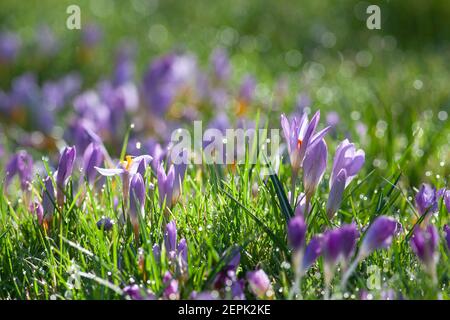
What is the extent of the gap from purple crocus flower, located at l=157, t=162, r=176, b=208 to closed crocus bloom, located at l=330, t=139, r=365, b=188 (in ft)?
1.37

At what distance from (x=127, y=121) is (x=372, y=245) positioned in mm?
2252

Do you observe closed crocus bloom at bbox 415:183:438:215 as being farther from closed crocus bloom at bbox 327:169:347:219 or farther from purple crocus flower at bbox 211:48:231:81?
purple crocus flower at bbox 211:48:231:81

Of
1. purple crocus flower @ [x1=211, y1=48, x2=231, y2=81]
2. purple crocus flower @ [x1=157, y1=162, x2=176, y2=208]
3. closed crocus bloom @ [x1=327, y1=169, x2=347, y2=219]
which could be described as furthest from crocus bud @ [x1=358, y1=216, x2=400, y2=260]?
purple crocus flower @ [x1=211, y1=48, x2=231, y2=81]

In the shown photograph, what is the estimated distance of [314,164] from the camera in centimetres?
184

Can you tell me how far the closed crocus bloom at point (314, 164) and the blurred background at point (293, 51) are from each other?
2.62 feet

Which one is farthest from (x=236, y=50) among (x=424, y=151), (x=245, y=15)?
(x=424, y=151)

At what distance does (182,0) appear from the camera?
6.21 meters

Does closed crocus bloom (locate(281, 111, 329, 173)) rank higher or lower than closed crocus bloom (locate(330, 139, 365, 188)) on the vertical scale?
higher

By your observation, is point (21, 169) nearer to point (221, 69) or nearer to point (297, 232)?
point (297, 232)

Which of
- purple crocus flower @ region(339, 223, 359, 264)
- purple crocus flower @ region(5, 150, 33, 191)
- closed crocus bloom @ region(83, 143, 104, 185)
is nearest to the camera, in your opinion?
purple crocus flower @ region(339, 223, 359, 264)

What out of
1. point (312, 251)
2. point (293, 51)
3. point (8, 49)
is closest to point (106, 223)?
point (312, 251)

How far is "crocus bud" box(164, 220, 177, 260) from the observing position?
1732 millimetres

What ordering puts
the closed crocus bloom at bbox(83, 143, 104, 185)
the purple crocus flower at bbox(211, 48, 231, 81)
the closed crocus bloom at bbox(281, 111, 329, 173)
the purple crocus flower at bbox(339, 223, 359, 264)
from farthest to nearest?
the purple crocus flower at bbox(211, 48, 231, 81) → the closed crocus bloom at bbox(83, 143, 104, 185) → the closed crocus bloom at bbox(281, 111, 329, 173) → the purple crocus flower at bbox(339, 223, 359, 264)
